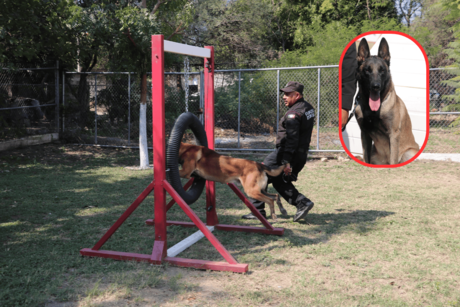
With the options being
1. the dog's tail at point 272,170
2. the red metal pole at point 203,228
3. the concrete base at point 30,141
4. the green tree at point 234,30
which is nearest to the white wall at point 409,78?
the red metal pole at point 203,228

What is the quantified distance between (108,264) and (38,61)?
10.6 meters

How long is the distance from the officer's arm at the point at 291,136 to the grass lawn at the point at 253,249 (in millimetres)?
1009

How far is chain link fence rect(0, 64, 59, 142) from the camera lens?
37.0 feet

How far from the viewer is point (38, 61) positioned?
1273 cm

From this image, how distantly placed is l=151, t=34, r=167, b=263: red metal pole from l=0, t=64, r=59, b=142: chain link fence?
816cm

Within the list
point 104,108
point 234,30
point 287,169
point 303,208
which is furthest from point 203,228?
point 234,30

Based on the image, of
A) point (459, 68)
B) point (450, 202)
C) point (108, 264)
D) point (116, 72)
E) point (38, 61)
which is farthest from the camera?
point (38, 61)

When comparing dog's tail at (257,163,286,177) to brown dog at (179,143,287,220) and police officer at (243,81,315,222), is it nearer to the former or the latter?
brown dog at (179,143,287,220)

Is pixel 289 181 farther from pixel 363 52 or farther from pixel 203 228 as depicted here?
pixel 363 52

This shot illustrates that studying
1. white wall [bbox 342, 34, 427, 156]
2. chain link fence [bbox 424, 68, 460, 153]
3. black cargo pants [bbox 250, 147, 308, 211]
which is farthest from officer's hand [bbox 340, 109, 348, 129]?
chain link fence [bbox 424, 68, 460, 153]

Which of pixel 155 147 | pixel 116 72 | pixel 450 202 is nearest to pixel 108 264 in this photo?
pixel 155 147

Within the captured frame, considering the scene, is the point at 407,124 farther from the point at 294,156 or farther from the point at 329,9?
the point at 329,9

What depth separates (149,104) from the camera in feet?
45.1

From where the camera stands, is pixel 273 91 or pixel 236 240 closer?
pixel 236 240
